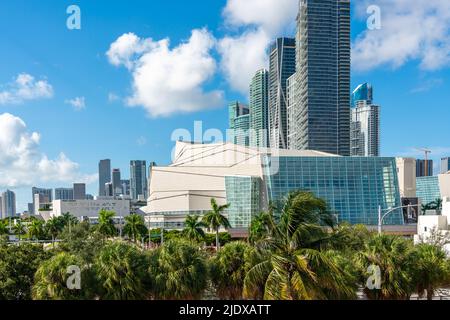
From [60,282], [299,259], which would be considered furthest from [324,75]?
[299,259]

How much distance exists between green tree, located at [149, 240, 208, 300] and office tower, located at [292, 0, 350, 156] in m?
107

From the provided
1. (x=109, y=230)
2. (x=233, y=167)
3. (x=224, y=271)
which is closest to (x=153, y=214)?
(x=233, y=167)

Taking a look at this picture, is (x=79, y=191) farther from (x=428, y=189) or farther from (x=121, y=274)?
(x=121, y=274)

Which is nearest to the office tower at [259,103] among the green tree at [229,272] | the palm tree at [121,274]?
the green tree at [229,272]

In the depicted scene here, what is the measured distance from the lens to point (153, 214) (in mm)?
70875

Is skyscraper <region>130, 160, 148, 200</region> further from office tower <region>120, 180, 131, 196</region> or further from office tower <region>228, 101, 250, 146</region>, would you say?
office tower <region>228, 101, 250, 146</region>

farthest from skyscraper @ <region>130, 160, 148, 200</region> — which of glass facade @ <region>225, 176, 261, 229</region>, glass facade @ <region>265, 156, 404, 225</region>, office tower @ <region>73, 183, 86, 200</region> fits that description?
glass facade @ <region>265, 156, 404, 225</region>

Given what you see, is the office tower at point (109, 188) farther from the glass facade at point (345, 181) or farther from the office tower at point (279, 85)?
the glass facade at point (345, 181)

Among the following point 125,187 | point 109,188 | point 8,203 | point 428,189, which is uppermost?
point 125,187

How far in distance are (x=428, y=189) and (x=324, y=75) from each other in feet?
147

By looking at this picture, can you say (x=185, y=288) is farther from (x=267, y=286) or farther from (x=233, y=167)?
(x=233, y=167)

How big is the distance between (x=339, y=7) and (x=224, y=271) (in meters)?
122

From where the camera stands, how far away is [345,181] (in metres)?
59.0
